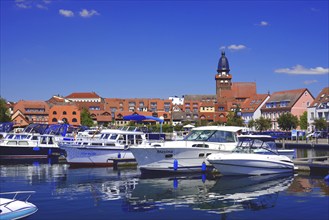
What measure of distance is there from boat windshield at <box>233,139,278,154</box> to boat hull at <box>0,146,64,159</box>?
2487 cm

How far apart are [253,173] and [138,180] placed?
26.5 ft

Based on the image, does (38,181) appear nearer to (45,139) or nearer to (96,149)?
(96,149)

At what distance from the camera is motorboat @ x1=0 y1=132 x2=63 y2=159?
50.7 meters

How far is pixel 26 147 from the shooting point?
5153cm

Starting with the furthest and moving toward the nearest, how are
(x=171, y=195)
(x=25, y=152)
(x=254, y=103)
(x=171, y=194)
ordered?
1. (x=254, y=103)
2. (x=25, y=152)
3. (x=171, y=194)
4. (x=171, y=195)

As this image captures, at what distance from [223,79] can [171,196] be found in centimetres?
14567

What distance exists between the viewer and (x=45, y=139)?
5469cm

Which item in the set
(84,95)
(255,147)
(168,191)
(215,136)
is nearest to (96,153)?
(215,136)

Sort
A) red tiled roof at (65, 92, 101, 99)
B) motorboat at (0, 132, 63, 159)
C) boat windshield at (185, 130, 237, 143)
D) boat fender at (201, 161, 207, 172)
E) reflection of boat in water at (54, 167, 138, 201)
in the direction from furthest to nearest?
red tiled roof at (65, 92, 101, 99), motorboat at (0, 132, 63, 159), boat windshield at (185, 130, 237, 143), boat fender at (201, 161, 207, 172), reflection of boat in water at (54, 167, 138, 201)

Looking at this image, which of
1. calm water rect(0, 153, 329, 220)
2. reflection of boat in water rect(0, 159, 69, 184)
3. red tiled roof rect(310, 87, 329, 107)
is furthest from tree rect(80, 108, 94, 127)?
calm water rect(0, 153, 329, 220)

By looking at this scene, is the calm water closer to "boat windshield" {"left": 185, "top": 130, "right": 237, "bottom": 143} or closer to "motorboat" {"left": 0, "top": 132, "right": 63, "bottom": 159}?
"boat windshield" {"left": 185, "top": 130, "right": 237, "bottom": 143}

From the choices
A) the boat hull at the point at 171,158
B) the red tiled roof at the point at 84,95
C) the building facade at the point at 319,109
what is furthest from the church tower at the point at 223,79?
the boat hull at the point at 171,158

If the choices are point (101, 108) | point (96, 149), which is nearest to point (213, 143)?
point (96, 149)

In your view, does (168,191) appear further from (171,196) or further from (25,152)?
(25,152)
